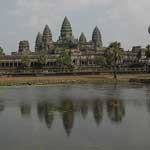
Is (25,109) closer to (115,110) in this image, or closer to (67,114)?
(67,114)

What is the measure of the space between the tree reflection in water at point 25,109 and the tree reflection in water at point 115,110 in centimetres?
952

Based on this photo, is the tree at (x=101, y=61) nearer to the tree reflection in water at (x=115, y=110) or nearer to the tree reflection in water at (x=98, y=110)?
the tree reflection in water at (x=115, y=110)

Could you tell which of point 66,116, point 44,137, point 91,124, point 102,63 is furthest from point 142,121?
point 102,63

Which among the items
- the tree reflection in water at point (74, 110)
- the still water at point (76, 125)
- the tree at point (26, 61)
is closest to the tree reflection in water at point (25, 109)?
the still water at point (76, 125)

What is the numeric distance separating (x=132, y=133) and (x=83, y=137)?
4322 millimetres

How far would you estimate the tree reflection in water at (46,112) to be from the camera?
1632 inches

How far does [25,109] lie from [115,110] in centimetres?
1145

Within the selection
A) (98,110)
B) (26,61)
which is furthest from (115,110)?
(26,61)

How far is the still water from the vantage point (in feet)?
101

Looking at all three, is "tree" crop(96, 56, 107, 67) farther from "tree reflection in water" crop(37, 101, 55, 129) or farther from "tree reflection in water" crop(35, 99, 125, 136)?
"tree reflection in water" crop(37, 101, 55, 129)

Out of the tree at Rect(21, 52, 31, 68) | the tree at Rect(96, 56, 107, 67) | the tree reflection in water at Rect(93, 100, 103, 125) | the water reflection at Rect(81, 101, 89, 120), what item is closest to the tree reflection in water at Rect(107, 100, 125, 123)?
the tree reflection in water at Rect(93, 100, 103, 125)

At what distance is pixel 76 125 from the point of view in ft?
128

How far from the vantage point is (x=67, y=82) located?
105188 mm

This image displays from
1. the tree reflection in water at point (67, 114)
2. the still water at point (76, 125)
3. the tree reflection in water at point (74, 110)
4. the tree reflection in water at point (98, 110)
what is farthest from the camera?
the tree reflection in water at point (98, 110)
